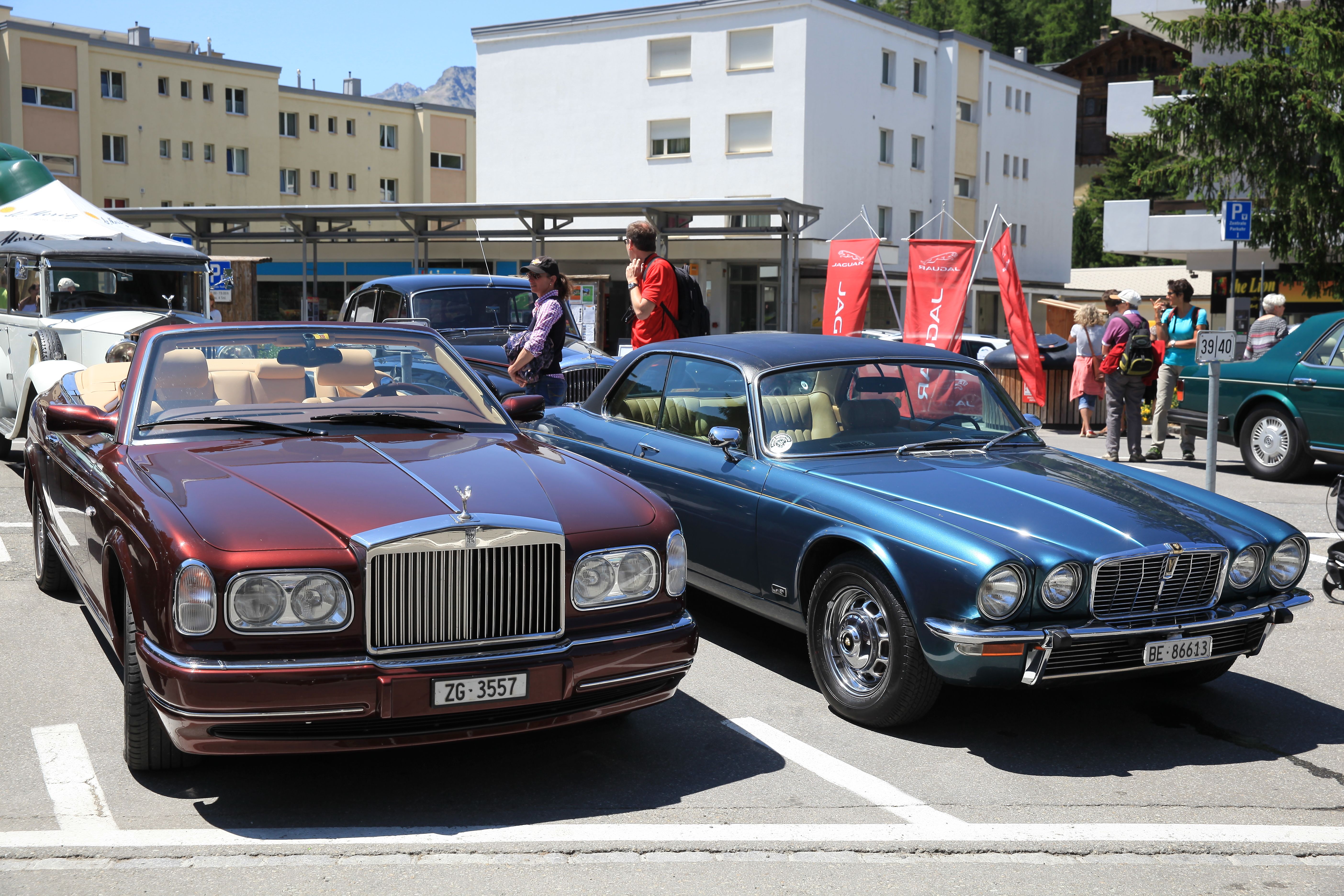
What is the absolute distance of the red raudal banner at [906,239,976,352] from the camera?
1583 cm

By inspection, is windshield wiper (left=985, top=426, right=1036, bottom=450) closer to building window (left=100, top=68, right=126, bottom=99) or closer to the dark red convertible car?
the dark red convertible car

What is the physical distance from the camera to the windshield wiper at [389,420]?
531 centimetres

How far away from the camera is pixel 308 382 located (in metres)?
5.49

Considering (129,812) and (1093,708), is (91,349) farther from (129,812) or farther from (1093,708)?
(1093,708)

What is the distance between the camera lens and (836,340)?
673 centimetres

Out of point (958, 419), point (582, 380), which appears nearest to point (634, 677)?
point (958, 419)

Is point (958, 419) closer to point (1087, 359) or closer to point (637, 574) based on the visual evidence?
point (637, 574)

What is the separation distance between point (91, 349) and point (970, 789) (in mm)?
10051

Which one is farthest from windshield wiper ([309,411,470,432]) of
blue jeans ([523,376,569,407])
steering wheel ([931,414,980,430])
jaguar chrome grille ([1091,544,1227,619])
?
blue jeans ([523,376,569,407])

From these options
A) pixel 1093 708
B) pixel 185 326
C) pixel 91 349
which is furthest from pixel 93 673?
pixel 91 349

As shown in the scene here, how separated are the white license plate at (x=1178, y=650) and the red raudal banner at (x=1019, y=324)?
36.3 ft

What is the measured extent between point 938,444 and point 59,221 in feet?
42.4

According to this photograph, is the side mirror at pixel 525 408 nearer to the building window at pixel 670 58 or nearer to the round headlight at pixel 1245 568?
the round headlight at pixel 1245 568

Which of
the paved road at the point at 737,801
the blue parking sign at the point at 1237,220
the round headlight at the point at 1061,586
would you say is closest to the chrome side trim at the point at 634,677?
the paved road at the point at 737,801
